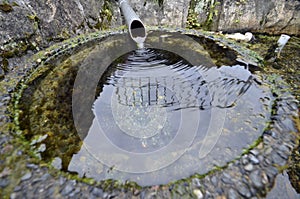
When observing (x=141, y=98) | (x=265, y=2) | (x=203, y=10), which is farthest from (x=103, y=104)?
(x=265, y=2)

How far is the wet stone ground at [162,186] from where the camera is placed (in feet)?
4.83

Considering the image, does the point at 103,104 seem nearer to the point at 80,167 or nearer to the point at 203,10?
the point at 80,167

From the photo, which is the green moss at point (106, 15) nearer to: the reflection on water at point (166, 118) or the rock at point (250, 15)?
the reflection on water at point (166, 118)

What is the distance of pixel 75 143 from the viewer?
211 cm

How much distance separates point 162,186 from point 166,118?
1.20m

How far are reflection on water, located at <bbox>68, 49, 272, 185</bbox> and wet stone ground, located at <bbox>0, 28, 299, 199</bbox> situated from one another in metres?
0.11

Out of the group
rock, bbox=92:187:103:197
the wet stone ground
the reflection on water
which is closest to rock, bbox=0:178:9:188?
the wet stone ground

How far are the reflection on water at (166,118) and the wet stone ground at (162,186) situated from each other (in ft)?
0.37

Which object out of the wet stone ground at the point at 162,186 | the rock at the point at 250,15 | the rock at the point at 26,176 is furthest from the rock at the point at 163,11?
the rock at the point at 26,176

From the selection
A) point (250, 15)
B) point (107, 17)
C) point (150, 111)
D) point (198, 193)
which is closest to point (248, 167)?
point (198, 193)

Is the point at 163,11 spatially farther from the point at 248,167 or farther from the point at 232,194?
the point at 232,194

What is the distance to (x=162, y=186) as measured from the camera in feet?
5.01

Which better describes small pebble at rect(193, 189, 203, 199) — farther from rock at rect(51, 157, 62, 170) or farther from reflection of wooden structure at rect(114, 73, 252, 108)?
reflection of wooden structure at rect(114, 73, 252, 108)

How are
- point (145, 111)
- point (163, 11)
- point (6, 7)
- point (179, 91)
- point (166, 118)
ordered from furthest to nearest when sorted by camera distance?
point (163, 11)
point (6, 7)
point (179, 91)
point (145, 111)
point (166, 118)
